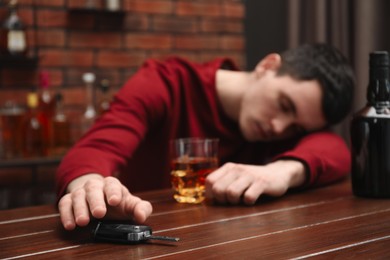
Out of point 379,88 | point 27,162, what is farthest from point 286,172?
point 27,162

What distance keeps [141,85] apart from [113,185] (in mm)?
697

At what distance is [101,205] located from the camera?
0.80 m

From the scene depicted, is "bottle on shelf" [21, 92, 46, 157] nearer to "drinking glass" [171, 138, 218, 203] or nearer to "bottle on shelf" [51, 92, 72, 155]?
"bottle on shelf" [51, 92, 72, 155]

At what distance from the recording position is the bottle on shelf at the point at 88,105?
2547 millimetres

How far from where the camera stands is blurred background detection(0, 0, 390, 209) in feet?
7.53

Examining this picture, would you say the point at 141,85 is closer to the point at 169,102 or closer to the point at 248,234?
the point at 169,102

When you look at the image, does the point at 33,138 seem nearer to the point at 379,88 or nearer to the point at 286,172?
the point at 286,172

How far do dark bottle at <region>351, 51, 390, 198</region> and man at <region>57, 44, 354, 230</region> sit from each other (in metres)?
0.14

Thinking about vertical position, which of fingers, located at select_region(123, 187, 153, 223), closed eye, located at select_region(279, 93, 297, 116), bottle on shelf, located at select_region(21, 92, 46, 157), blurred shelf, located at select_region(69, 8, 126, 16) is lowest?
bottle on shelf, located at select_region(21, 92, 46, 157)

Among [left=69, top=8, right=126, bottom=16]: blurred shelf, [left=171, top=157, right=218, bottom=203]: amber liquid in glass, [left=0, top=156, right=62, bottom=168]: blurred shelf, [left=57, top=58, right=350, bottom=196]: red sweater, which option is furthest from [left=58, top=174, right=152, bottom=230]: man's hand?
[left=69, top=8, right=126, bottom=16]: blurred shelf

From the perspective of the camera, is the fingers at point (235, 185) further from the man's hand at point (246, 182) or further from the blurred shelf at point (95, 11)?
the blurred shelf at point (95, 11)

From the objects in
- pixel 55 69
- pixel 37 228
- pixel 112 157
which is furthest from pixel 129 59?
pixel 37 228

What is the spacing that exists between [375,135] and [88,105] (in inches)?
70.5

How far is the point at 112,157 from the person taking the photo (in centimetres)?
122
